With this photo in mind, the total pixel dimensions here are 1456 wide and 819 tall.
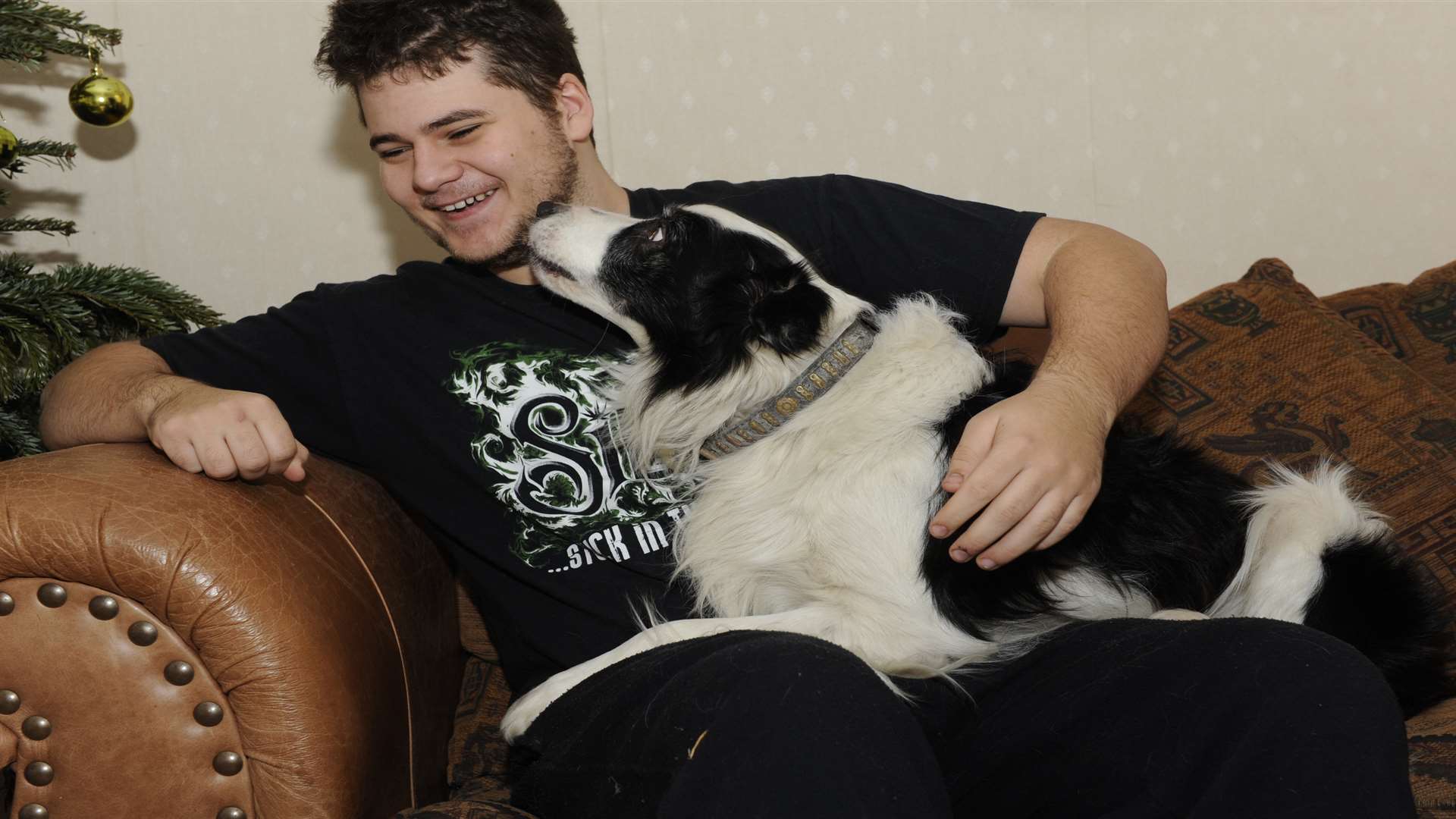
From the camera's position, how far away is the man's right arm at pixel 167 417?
1.57 metres

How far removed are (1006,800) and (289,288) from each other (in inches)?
85.7

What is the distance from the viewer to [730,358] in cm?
173

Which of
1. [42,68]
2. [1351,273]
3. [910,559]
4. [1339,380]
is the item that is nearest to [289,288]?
[42,68]

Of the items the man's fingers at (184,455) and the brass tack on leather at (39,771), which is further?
the man's fingers at (184,455)

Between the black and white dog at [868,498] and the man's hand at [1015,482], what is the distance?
0.35ft

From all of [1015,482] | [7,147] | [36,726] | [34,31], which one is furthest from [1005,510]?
[34,31]

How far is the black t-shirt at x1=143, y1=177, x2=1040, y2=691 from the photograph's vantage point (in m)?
1.76

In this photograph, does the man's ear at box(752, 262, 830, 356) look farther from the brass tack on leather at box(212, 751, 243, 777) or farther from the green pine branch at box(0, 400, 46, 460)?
the green pine branch at box(0, 400, 46, 460)

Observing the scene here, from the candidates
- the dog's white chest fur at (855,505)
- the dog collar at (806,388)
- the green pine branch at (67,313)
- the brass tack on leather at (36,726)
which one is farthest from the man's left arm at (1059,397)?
the green pine branch at (67,313)

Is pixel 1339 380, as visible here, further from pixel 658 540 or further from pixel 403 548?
pixel 403 548

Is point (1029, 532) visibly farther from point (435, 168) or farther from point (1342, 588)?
point (435, 168)

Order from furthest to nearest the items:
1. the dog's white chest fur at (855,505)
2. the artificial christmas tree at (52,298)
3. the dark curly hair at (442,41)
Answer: the artificial christmas tree at (52,298) < the dark curly hair at (442,41) < the dog's white chest fur at (855,505)

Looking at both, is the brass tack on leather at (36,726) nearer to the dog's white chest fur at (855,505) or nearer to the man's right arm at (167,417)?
the man's right arm at (167,417)

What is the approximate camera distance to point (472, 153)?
6.37 feet
